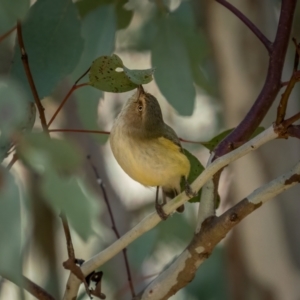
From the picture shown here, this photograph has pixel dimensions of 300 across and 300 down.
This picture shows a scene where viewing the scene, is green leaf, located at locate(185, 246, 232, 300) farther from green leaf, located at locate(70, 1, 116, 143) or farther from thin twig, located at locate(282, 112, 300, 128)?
thin twig, located at locate(282, 112, 300, 128)

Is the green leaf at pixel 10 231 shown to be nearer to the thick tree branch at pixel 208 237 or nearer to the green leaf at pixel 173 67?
the thick tree branch at pixel 208 237

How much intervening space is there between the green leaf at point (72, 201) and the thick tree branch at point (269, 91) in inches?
12.6

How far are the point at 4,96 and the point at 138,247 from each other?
2.96ft

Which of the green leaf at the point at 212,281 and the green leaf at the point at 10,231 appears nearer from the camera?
the green leaf at the point at 10,231

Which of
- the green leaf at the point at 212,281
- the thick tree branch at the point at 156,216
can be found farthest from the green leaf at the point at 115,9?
the green leaf at the point at 212,281

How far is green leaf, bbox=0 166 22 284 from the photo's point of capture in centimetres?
37

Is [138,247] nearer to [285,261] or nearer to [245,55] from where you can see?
[285,261]

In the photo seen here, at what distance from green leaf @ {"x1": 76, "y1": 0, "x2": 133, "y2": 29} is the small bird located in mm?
172

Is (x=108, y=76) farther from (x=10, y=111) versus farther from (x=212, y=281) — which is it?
(x=212, y=281)

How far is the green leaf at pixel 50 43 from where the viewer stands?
68 centimetres

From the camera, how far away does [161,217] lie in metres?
0.66

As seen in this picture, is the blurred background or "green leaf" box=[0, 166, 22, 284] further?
the blurred background

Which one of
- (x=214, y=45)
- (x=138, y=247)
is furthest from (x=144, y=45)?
(x=138, y=247)

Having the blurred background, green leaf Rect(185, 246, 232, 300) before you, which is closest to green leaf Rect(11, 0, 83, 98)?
the blurred background
